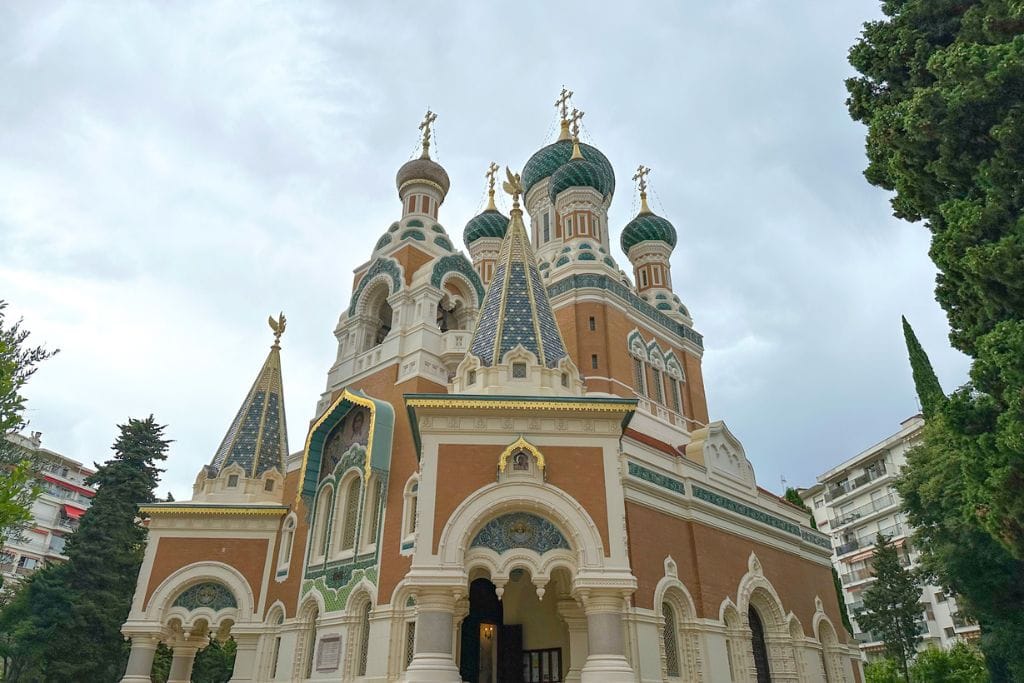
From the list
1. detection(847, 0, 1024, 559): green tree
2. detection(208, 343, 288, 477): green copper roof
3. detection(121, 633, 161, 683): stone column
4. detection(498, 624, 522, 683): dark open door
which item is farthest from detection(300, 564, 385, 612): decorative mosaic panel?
detection(847, 0, 1024, 559): green tree

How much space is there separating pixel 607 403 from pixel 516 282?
11.9 ft

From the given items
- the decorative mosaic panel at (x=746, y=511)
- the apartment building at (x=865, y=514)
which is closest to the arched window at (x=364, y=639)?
the decorative mosaic panel at (x=746, y=511)

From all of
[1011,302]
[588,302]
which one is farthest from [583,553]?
[588,302]

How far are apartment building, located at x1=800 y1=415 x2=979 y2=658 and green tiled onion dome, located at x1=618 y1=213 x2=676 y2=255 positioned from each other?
63.5 ft

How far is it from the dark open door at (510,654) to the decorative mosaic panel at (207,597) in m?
6.44

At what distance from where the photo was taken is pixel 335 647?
1345 centimetres

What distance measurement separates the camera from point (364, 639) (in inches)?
522

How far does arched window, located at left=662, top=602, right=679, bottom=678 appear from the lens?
497 inches

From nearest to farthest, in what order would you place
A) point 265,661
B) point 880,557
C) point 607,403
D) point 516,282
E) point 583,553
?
point 583,553 → point 607,403 → point 516,282 → point 265,661 → point 880,557

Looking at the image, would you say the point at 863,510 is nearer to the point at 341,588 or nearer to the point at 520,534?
the point at 341,588

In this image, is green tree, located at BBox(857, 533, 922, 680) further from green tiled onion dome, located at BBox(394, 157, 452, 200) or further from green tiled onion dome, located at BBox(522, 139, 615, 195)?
green tiled onion dome, located at BBox(394, 157, 452, 200)

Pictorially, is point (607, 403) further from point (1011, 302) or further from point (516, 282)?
point (1011, 302)

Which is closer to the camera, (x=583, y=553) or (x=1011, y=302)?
(x=1011, y=302)

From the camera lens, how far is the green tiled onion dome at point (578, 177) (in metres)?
22.4
